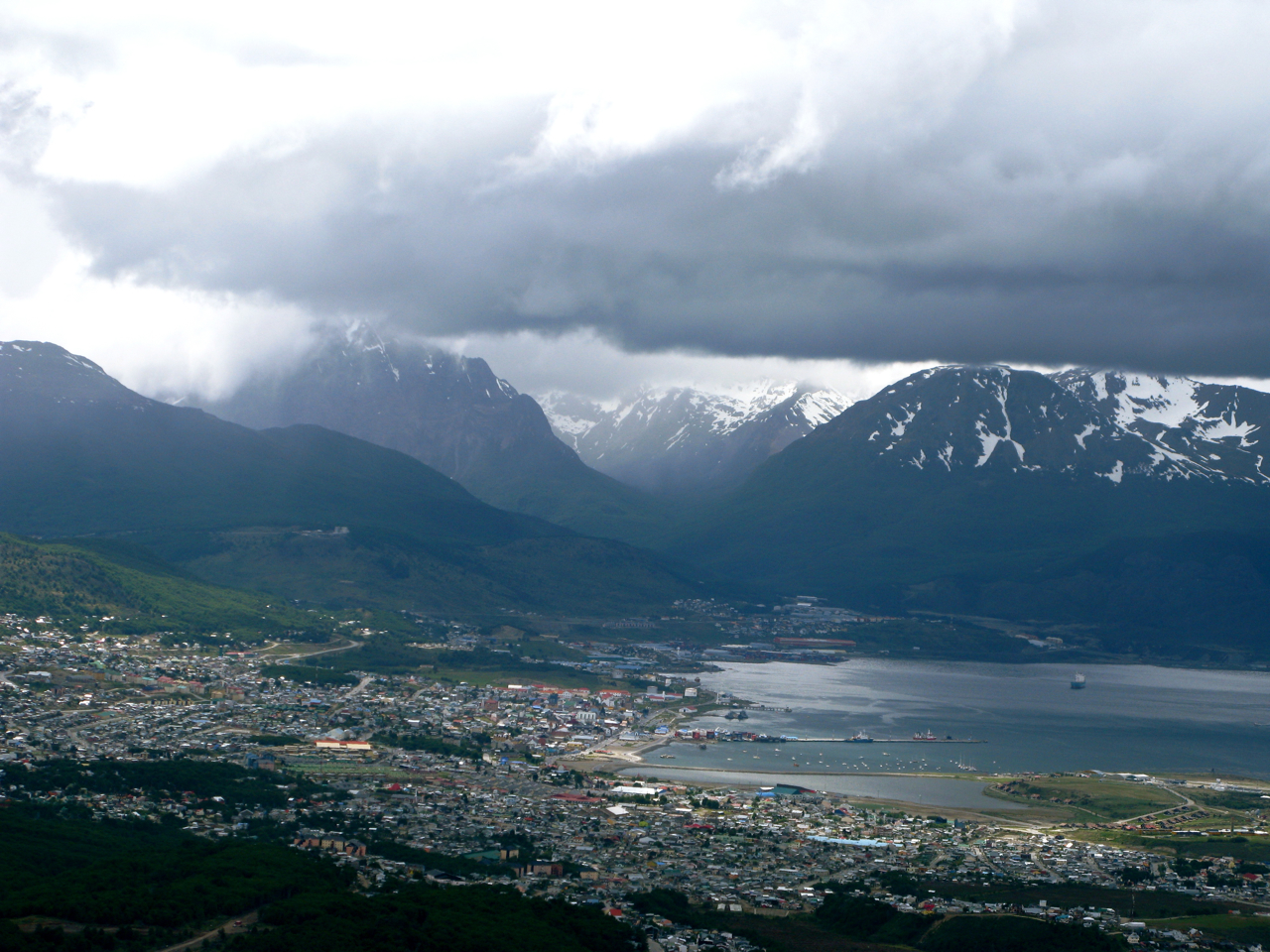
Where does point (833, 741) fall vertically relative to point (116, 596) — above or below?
below

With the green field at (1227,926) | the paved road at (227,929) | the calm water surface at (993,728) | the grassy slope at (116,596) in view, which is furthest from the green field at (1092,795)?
the grassy slope at (116,596)

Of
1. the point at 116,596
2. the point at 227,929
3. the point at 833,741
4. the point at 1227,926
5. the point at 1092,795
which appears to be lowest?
the point at 1092,795

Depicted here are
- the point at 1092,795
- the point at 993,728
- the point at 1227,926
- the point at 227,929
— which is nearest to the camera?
the point at 227,929

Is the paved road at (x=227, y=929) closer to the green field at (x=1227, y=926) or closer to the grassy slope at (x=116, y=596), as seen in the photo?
the green field at (x=1227, y=926)

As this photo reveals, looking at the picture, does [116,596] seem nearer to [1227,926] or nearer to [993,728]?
[993,728]

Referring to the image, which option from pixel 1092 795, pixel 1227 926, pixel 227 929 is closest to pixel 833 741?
pixel 1092 795

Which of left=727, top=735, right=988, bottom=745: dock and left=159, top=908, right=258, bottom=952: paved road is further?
left=727, top=735, right=988, bottom=745: dock

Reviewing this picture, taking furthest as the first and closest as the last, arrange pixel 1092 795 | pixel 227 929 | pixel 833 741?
pixel 833 741, pixel 1092 795, pixel 227 929

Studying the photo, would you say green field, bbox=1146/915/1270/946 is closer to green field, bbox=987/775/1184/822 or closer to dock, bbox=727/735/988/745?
green field, bbox=987/775/1184/822

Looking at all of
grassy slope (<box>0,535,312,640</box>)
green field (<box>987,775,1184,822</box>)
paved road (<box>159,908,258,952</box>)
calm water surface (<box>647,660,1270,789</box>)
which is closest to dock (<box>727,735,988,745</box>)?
calm water surface (<box>647,660,1270,789</box>)

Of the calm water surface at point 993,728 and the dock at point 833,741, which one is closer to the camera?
the calm water surface at point 993,728
